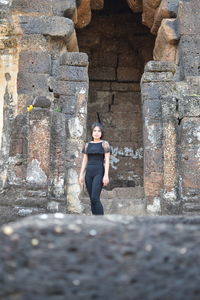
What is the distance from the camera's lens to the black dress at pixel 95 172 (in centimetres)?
629

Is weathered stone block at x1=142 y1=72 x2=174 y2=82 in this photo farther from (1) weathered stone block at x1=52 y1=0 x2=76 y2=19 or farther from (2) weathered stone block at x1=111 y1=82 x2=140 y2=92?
(2) weathered stone block at x1=111 y1=82 x2=140 y2=92

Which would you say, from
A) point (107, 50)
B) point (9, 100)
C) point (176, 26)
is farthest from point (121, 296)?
point (107, 50)

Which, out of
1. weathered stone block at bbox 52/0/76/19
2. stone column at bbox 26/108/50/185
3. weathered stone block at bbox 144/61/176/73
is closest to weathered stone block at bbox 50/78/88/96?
stone column at bbox 26/108/50/185

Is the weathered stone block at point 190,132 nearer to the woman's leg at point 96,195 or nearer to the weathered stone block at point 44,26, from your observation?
the woman's leg at point 96,195

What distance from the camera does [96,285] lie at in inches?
90.7

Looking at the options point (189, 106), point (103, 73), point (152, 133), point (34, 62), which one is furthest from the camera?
point (103, 73)

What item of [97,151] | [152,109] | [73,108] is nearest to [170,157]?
[152,109]

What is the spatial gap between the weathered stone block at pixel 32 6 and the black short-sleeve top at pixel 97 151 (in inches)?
121

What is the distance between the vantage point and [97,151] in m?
6.38

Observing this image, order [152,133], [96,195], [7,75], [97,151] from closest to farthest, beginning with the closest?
[96,195] < [97,151] < [152,133] < [7,75]

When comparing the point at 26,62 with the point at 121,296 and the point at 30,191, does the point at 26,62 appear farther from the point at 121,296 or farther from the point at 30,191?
the point at 121,296

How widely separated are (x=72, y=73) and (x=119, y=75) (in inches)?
141

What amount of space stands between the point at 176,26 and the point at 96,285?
274 inches

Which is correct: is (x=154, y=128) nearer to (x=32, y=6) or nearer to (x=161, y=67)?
(x=161, y=67)
